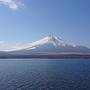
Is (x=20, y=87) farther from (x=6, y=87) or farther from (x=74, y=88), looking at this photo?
(x=74, y=88)

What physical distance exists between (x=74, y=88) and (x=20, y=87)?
9.25m

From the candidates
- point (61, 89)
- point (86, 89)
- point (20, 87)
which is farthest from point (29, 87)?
point (86, 89)

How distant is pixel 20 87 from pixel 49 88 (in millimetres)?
5046

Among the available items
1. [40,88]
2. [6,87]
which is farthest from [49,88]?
[6,87]

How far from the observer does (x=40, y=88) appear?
40688mm

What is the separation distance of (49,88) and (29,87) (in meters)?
3.51

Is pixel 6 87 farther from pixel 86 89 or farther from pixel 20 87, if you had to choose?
pixel 86 89

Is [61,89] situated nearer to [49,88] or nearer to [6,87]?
[49,88]

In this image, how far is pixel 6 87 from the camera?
41.3 m

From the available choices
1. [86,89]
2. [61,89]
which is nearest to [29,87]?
[61,89]

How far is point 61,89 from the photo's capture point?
39.8 meters

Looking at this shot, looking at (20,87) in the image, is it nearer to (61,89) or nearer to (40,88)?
(40,88)

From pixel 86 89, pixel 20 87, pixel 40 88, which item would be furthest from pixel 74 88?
pixel 20 87

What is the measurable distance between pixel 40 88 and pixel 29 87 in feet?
6.95
